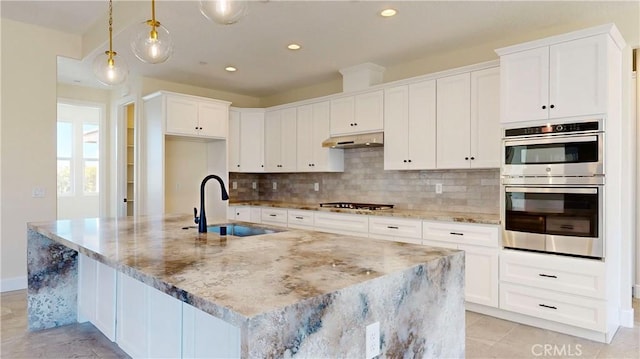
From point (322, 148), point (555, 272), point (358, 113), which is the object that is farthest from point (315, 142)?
point (555, 272)

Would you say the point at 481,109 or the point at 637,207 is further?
the point at 637,207

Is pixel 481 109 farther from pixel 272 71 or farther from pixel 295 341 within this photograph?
pixel 295 341

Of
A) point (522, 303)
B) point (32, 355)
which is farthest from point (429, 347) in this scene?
point (32, 355)

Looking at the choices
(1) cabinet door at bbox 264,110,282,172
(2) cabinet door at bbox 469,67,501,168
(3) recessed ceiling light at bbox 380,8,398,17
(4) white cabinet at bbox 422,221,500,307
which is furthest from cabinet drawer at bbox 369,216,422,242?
(1) cabinet door at bbox 264,110,282,172

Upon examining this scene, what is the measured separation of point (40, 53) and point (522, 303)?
535cm

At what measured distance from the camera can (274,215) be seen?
516cm

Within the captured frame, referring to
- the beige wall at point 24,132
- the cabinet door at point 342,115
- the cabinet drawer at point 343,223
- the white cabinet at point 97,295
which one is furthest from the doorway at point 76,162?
the cabinet door at point 342,115

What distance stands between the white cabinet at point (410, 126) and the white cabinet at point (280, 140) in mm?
1567

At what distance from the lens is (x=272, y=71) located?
491 centimetres

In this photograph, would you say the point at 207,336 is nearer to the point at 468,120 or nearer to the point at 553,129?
the point at 553,129

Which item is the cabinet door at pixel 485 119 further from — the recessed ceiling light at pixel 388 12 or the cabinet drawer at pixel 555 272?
the recessed ceiling light at pixel 388 12

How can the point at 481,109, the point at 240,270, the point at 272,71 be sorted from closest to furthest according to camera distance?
the point at 240,270 < the point at 481,109 < the point at 272,71

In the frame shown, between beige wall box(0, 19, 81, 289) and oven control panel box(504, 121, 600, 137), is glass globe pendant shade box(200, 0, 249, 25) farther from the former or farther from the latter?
beige wall box(0, 19, 81, 289)

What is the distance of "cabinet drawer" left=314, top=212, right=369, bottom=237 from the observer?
4.16 metres
